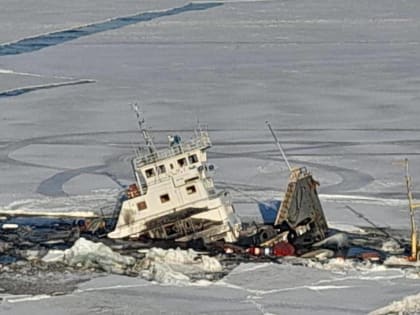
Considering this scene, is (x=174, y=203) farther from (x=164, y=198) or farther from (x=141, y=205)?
(x=141, y=205)

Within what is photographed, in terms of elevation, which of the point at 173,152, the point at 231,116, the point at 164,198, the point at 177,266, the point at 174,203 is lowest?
the point at 177,266

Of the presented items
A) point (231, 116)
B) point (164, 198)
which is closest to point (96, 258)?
point (164, 198)

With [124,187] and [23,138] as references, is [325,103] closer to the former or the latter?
[23,138]

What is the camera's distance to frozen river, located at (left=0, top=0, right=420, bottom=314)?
659 inches

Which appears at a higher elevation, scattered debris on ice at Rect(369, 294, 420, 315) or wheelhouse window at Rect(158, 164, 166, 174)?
wheelhouse window at Rect(158, 164, 166, 174)

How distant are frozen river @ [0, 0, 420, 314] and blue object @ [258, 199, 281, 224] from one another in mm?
217

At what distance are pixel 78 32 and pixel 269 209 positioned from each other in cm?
3129

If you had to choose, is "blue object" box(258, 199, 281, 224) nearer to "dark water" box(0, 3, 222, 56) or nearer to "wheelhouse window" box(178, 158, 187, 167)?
"wheelhouse window" box(178, 158, 187, 167)

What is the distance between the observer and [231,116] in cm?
3123

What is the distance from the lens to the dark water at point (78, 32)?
47.5 metres

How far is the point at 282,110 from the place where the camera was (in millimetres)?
31875

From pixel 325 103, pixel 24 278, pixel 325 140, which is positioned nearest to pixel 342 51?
pixel 325 103

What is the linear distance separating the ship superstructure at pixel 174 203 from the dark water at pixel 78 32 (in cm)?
2612

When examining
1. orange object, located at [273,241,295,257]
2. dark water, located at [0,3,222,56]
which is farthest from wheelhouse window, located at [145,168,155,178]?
dark water, located at [0,3,222,56]
